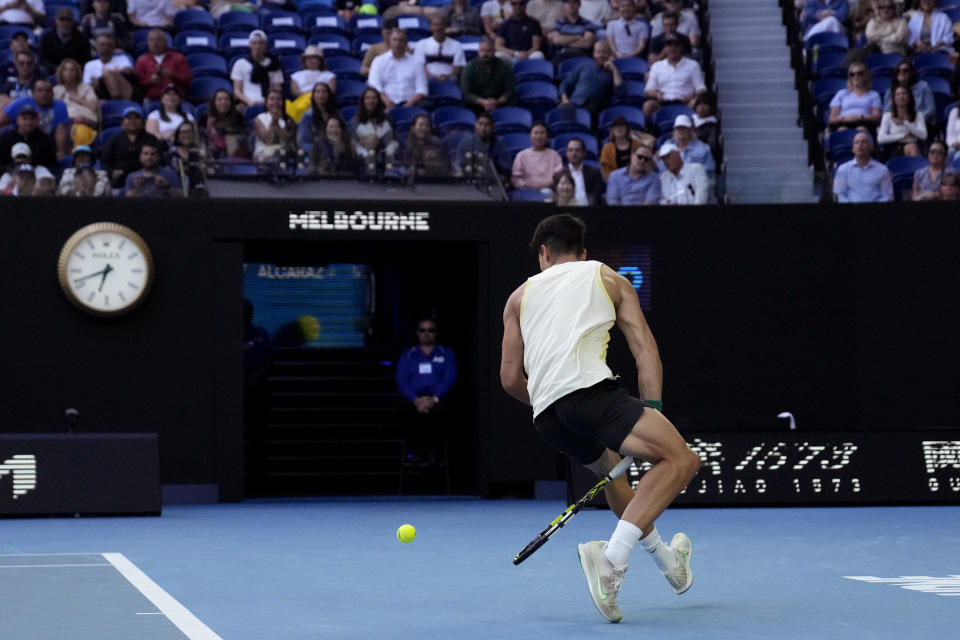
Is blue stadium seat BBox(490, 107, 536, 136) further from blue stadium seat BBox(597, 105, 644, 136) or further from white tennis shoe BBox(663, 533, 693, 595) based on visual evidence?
white tennis shoe BBox(663, 533, 693, 595)

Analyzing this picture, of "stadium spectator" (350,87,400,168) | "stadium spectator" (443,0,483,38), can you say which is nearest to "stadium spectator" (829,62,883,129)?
"stadium spectator" (443,0,483,38)

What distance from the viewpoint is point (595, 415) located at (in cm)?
659

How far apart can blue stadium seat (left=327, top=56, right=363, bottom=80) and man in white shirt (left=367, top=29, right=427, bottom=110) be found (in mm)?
695

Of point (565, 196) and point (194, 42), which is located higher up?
point (194, 42)

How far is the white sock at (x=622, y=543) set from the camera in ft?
21.0

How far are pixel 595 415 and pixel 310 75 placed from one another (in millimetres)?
11139

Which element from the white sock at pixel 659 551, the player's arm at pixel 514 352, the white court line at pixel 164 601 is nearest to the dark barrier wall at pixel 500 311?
the white court line at pixel 164 601

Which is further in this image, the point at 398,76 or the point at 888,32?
the point at 888,32

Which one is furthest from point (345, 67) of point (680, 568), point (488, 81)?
point (680, 568)

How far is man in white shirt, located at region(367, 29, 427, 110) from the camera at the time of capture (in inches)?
671

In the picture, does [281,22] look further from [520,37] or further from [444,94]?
[520,37]

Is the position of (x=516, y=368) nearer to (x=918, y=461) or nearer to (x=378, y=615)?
(x=378, y=615)

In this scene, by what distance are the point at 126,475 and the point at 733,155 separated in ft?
25.6

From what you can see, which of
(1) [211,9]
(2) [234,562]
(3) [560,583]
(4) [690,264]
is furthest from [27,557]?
(1) [211,9]
